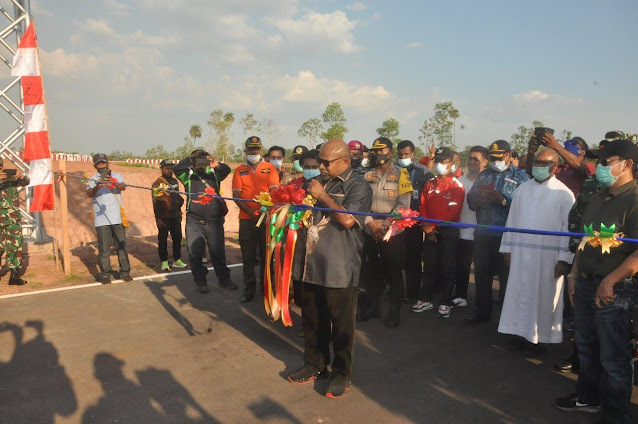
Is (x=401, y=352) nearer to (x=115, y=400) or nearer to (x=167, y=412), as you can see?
(x=167, y=412)

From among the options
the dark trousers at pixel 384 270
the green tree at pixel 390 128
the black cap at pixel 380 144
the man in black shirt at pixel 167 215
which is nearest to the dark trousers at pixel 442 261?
the dark trousers at pixel 384 270

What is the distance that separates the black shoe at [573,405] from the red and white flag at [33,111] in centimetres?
877

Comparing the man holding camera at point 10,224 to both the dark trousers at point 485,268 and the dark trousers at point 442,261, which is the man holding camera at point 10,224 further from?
the dark trousers at point 485,268

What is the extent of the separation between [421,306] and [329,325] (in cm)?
246

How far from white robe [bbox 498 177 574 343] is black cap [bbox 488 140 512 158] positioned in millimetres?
889

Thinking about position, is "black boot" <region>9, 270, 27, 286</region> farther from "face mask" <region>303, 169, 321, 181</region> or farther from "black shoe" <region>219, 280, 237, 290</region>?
"face mask" <region>303, 169, 321, 181</region>

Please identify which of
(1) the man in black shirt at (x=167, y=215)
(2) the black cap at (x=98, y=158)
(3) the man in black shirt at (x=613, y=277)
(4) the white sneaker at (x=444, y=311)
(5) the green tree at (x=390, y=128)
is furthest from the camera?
(5) the green tree at (x=390, y=128)

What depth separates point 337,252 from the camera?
3.93 m

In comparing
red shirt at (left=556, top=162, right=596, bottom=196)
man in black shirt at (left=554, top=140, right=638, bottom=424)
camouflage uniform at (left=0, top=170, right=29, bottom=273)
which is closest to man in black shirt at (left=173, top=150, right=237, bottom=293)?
camouflage uniform at (left=0, top=170, right=29, bottom=273)

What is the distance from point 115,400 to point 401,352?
2.79 metres

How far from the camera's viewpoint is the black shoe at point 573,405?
3625 millimetres

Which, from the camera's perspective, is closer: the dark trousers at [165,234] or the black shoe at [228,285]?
the black shoe at [228,285]

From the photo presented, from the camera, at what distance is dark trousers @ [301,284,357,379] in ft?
Answer: 13.2

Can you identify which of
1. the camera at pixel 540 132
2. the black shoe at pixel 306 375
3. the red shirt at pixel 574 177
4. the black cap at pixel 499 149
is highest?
the camera at pixel 540 132
